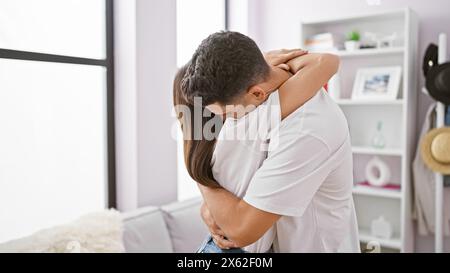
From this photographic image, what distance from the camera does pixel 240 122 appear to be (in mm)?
723

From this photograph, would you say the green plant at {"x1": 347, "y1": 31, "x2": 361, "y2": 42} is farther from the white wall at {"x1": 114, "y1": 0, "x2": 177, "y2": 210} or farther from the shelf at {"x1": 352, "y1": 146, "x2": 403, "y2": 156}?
the white wall at {"x1": 114, "y1": 0, "x2": 177, "y2": 210}

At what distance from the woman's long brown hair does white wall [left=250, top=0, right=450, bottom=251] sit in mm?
1816

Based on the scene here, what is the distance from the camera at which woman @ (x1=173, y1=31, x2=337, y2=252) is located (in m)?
0.69

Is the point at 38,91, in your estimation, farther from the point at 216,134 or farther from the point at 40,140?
the point at 216,134

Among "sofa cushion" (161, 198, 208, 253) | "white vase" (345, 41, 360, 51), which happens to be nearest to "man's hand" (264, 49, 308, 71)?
"sofa cushion" (161, 198, 208, 253)

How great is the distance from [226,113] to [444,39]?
1.65 m

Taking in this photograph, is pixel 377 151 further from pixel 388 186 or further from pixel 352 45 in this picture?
pixel 352 45

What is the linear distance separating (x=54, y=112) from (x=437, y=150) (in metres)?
1.73

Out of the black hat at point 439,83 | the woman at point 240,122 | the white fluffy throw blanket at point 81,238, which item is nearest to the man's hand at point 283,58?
the woman at point 240,122

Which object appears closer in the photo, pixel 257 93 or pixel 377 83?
pixel 257 93

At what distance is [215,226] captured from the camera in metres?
0.76

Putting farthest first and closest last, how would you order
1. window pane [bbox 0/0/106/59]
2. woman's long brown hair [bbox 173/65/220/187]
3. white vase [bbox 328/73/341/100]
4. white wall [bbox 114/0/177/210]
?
white vase [bbox 328/73/341/100] → white wall [bbox 114/0/177/210] → window pane [bbox 0/0/106/59] → woman's long brown hair [bbox 173/65/220/187]

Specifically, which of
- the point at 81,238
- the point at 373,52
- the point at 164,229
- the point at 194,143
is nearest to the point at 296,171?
the point at 194,143

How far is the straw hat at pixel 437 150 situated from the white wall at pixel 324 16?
8.7 inches
